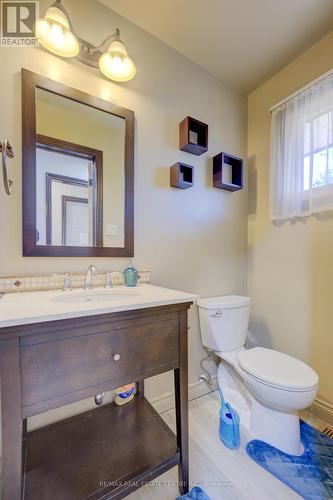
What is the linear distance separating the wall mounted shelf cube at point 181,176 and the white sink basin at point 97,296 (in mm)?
775

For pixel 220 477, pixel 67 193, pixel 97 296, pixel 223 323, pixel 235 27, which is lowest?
pixel 220 477

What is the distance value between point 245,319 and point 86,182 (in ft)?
4.57

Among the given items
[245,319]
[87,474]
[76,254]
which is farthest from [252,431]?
[76,254]

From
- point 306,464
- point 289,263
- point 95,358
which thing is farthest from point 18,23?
point 306,464

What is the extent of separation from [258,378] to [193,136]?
1568 millimetres

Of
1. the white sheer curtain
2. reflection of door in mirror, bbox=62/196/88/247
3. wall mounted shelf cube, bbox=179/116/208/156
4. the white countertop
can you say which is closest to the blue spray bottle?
the white countertop

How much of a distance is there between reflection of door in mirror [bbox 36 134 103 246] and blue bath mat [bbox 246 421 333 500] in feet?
4.66

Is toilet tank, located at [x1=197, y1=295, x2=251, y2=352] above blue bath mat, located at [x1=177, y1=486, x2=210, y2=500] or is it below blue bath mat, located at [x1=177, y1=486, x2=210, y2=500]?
above

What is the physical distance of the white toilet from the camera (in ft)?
3.62

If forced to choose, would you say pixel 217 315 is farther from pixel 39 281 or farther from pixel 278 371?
pixel 39 281

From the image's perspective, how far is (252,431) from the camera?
1289 mm

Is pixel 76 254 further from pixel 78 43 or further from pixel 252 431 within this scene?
pixel 252 431

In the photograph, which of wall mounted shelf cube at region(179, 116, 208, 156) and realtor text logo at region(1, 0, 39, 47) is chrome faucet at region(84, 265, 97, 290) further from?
realtor text logo at region(1, 0, 39, 47)

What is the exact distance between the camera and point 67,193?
3.90ft
